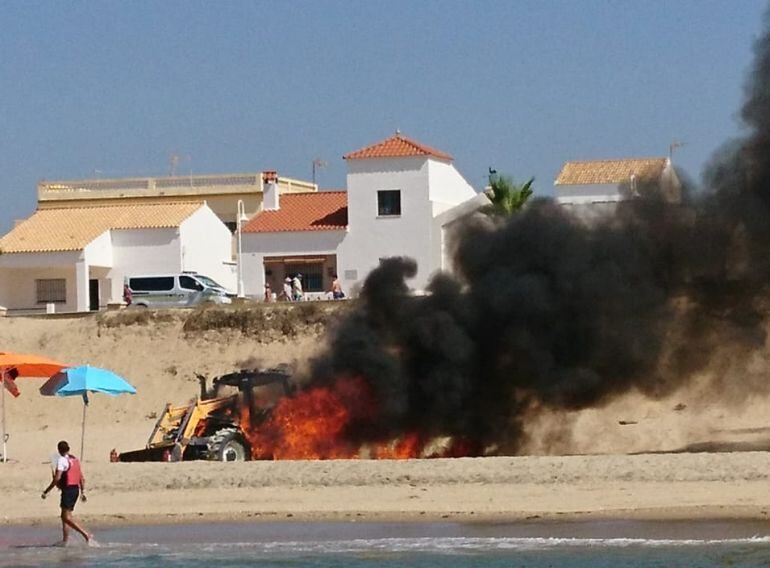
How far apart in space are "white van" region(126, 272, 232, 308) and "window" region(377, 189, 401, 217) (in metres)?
9.01

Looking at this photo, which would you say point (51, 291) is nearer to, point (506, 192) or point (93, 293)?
point (93, 293)

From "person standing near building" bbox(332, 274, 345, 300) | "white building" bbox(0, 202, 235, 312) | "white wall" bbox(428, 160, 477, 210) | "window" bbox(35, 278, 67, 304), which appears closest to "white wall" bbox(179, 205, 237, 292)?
"white building" bbox(0, 202, 235, 312)

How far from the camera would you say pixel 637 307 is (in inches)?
1439

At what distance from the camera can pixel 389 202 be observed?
71.0m

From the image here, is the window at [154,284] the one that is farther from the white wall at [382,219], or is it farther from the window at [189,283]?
the white wall at [382,219]

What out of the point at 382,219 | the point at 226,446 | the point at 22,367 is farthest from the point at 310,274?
the point at 226,446

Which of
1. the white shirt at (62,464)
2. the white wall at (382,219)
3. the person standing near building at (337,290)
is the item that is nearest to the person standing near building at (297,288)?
the person standing near building at (337,290)

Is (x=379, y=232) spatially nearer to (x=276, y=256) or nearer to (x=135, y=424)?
(x=276, y=256)

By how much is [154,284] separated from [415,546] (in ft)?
136

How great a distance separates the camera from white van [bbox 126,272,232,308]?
63.5m

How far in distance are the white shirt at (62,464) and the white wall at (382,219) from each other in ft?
143

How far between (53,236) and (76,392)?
40277 mm

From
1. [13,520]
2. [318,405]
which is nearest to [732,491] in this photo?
[318,405]

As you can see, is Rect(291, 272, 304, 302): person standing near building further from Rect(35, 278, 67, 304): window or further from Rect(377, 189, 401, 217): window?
Rect(35, 278, 67, 304): window
